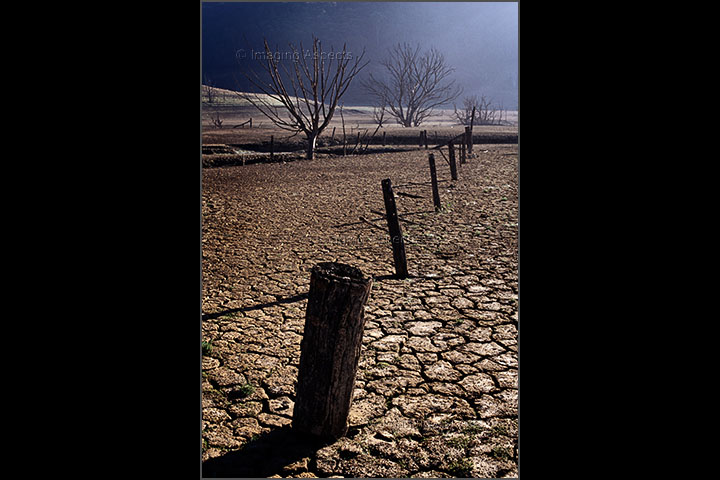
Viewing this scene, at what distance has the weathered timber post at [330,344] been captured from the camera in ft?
6.56

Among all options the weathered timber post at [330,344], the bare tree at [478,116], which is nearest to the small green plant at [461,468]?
the weathered timber post at [330,344]

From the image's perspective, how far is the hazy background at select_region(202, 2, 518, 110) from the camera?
4759 inches

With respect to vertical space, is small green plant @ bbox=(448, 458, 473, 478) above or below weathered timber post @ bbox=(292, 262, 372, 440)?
below

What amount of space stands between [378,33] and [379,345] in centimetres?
14280

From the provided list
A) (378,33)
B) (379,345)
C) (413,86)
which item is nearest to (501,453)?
(379,345)

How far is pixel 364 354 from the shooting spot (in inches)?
127

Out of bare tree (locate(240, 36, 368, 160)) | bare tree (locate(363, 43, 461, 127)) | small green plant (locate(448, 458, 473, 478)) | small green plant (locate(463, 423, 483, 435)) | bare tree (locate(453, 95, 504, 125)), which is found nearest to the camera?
small green plant (locate(448, 458, 473, 478))

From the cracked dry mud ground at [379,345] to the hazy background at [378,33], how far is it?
4147 inches

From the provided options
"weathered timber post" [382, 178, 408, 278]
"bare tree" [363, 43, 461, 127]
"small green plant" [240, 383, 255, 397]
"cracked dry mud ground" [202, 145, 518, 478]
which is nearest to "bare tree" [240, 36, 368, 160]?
"cracked dry mud ground" [202, 145, 518, 478]

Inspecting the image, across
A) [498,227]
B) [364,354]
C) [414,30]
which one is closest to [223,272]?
[364,354]

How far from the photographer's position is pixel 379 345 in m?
3.36

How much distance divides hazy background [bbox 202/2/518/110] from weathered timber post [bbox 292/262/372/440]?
4321 inches

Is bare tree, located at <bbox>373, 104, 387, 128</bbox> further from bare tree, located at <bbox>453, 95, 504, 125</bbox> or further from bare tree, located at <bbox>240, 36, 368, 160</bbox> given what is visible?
bare tree, located at <bbox>453, 95, 504, 125</bbox>

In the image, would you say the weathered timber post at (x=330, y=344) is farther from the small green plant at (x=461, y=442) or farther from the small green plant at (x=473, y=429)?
the small green plant at (x=473, y=429)
